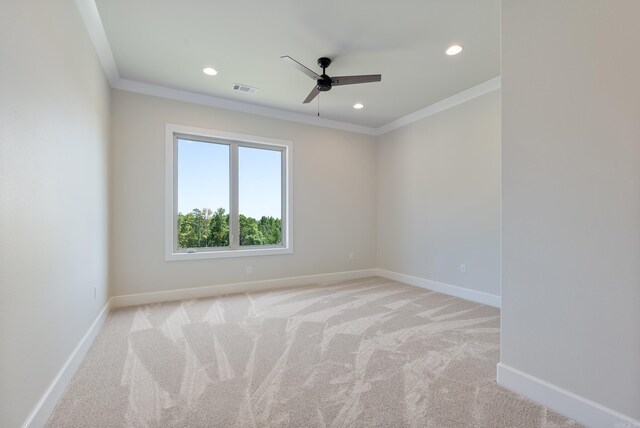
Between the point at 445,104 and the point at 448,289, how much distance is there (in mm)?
2762

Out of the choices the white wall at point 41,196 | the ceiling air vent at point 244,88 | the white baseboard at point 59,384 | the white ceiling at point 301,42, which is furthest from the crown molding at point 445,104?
the white baseboard at point 59,384

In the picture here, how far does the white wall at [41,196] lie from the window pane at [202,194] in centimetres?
154

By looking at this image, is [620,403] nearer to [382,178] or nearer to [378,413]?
[378,413]

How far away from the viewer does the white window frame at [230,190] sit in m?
3.98

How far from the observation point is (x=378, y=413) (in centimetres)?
169

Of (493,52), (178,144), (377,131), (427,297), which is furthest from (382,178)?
(178,144)

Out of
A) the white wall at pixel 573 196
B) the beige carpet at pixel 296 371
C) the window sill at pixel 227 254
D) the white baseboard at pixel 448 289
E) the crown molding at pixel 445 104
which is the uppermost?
the crown molding at pixel 445 104

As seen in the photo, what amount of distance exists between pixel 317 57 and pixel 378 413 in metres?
3.24

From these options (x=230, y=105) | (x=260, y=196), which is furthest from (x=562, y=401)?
(x=230, y=105)

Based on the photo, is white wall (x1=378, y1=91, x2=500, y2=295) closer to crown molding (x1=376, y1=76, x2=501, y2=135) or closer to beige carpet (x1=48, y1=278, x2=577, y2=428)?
crown molding (x1=376, y1=76, x2=501, y2=135)

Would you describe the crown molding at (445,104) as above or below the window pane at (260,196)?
above

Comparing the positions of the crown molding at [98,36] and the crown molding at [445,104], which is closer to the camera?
the crown molding at [98,36]

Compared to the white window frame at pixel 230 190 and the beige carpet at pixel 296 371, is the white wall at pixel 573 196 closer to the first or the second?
the beige carpet at pixel 296 371

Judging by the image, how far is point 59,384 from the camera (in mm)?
1834
